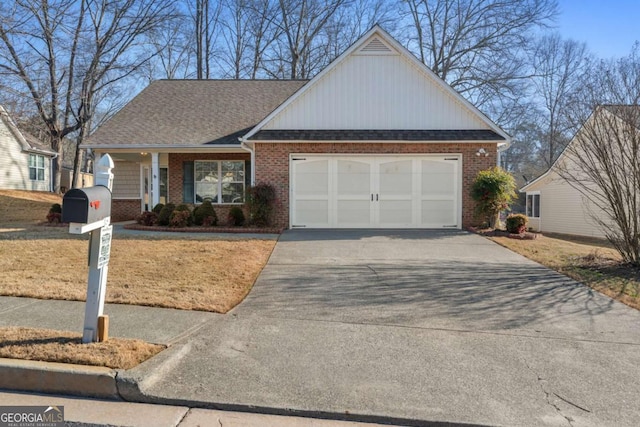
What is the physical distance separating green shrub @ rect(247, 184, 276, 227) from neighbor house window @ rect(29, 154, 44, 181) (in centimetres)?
2294

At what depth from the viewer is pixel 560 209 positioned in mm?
25484

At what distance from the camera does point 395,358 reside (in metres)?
4.23

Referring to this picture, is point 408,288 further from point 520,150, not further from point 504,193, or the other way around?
point 520,150

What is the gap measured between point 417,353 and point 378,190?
32.1 feet

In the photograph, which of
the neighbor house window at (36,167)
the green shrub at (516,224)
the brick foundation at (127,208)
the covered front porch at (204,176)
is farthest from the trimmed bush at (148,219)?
the neighbor house window at (36,167)

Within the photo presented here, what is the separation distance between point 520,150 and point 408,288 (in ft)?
162

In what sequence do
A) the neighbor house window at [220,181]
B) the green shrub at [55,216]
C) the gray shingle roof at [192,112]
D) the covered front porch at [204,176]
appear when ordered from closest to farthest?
the green shrub at [55,216]
the gray shingle roof at [192,112]
the covered front porch at [204,176]
the neighbor house window at [220,181]

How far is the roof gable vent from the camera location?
46.2ft

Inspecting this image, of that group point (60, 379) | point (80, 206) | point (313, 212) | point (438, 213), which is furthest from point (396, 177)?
point (60, 379)

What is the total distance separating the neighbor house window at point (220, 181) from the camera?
54.5ft

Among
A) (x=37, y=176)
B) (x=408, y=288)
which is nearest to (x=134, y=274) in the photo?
(x=408, y=288)

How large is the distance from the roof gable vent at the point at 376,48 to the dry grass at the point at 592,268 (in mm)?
6949

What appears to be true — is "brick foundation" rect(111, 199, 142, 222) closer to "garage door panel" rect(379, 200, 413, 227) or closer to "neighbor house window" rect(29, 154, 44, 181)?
"garage door panel" rect(379, 200, 413, 227)

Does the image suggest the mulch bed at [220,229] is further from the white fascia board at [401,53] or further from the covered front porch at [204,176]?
the white fascia board at [401,53]
